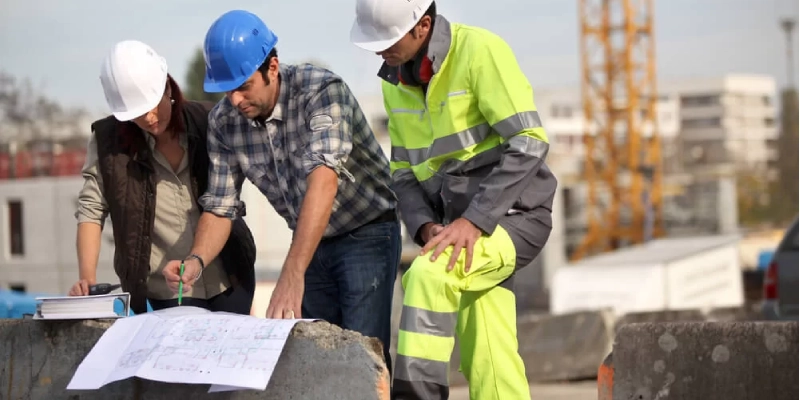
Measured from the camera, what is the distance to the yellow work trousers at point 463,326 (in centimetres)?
367

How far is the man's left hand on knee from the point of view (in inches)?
147

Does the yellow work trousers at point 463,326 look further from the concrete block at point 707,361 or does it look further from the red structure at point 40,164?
the red structure at point 40,164

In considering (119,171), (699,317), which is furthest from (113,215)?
(699,317)

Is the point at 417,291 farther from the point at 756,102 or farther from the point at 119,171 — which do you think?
Answer: the point at 756,102

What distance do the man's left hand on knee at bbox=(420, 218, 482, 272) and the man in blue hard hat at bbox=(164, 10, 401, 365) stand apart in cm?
44

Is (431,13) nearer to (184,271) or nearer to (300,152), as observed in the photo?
(300,152)

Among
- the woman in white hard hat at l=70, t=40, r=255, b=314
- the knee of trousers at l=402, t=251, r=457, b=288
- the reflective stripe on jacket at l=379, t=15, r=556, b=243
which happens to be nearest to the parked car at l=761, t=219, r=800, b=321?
the woman in white hard hat at l=70, t=40, r=255, b=314

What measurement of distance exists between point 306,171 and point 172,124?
0.86 meters

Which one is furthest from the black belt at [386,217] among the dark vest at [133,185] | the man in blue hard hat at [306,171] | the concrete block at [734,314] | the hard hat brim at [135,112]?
the concrete block at [734,314]

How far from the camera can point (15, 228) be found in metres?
60.9

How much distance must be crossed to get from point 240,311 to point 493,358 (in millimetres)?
1400

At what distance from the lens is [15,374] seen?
4473mm

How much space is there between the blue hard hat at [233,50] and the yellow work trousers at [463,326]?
0.91 metres

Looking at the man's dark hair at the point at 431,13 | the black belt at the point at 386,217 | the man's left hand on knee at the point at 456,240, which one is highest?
the man's dark hair at the point at 431,13
